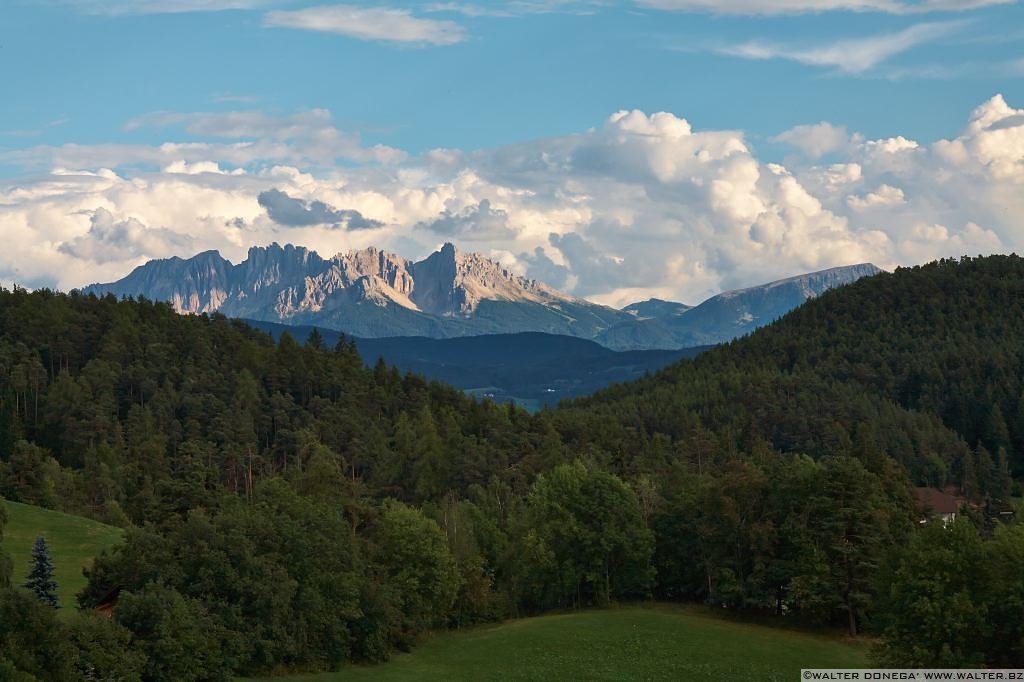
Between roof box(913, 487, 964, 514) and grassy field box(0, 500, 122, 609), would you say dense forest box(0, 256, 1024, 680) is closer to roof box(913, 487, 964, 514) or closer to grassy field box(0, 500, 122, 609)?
grassy field box(0, 500, 122, 609)

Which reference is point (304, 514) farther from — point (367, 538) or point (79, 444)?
point (79, 444)

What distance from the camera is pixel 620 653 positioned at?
73.7 meters

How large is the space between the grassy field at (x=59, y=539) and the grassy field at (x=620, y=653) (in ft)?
83.6

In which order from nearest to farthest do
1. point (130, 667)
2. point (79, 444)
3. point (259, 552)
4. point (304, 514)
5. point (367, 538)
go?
point (130, 667), point (259, 552), point (304, 514), point (367, 538), point (79, 444)

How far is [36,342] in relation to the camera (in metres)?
168

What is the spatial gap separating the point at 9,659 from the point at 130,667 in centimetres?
643

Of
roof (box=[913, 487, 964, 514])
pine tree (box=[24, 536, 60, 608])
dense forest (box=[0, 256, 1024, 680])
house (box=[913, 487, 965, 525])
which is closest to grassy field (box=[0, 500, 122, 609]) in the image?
dense forest (box=[0, 256, 1024, 680])

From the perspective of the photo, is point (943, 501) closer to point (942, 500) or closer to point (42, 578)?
point (942, 500)

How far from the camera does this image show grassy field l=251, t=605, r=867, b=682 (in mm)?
67812

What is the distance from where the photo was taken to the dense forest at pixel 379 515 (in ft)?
205

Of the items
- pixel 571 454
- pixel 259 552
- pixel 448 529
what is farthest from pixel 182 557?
pixel 571 454

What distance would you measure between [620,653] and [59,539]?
48.8m

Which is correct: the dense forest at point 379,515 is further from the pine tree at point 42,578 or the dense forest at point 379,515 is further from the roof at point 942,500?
the roof at point 942,500

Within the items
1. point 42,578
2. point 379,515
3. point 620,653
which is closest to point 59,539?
point 379,515
